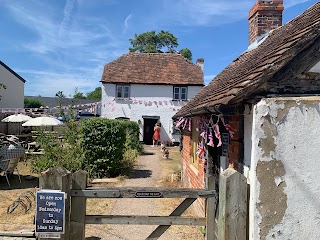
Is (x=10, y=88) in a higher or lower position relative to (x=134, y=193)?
higher

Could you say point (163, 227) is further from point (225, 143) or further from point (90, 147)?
point (90, 147)

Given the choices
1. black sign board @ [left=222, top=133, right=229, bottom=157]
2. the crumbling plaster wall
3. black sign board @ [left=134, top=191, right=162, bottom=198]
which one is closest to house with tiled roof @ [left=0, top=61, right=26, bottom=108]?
black sign board @ [left=222, top=133, right=229, bottom=157]

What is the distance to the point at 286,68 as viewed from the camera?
3.32 metres

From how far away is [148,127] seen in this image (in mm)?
25984

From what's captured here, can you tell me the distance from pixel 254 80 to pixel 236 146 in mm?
1024

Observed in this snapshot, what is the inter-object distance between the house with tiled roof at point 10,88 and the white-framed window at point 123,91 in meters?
9.76

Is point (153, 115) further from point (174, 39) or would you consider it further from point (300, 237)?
point (174, 39)

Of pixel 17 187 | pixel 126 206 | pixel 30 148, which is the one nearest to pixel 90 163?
pixel 17 187

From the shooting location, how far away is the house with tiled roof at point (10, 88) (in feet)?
88.6

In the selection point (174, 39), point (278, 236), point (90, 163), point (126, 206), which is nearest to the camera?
point (278, 236)

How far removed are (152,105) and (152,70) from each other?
10.5 feet

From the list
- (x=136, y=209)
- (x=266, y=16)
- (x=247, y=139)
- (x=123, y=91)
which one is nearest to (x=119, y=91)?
(x=123, y=91)

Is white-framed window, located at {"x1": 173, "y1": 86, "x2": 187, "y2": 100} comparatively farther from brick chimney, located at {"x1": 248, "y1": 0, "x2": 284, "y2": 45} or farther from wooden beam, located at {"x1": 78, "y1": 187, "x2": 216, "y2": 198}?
wooden beam, located at {"x1": 78, "y1": 187, "x2": 216, "y2": 198}

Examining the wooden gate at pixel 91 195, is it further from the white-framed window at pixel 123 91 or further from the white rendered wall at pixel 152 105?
the white-framed window at pixel 123 91
